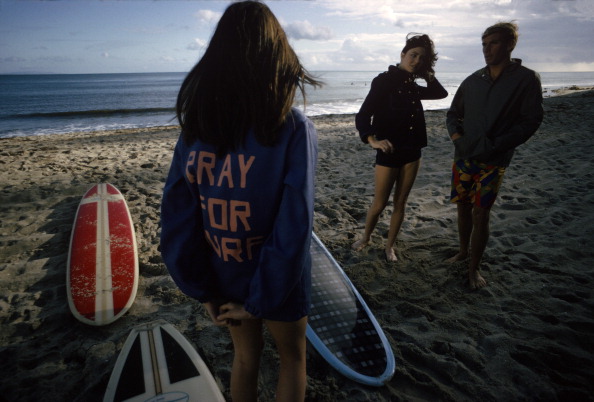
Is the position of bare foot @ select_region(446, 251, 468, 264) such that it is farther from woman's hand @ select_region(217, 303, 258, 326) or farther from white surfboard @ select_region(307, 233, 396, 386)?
woman's hand @ select_region(217, 303, 258, 326)

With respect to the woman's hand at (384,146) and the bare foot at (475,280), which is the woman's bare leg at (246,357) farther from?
the bare foot at (475,280)

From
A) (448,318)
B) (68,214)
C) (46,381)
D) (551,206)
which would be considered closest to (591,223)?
(551,206)

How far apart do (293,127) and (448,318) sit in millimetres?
2130

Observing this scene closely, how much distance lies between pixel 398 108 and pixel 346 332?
1800mm

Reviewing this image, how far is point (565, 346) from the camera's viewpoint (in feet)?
6.72

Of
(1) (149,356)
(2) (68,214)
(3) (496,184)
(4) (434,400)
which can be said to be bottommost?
(4) (434,400)

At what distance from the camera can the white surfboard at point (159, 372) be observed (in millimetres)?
1703

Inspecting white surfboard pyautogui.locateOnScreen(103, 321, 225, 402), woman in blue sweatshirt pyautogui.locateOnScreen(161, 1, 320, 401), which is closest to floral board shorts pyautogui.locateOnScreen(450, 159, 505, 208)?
woman in blue sweatshirt pyautogui.locateOnScreen(161, 1, 320, 401)

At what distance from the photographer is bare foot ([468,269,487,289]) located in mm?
2629

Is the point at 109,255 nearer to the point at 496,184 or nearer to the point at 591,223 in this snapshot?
the point at 496,184

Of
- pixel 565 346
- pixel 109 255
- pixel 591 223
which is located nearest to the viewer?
pixel 565 346

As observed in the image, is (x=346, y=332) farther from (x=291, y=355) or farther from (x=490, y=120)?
(x=490, y=120)

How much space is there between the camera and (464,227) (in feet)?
9.21

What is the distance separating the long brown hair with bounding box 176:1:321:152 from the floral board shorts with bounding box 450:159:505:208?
2014 millimetres
